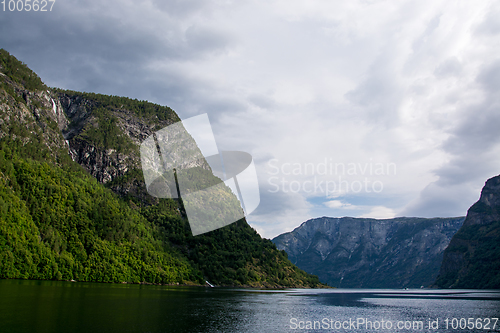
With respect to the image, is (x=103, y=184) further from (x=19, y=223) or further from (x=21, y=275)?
(x=21, y=275)

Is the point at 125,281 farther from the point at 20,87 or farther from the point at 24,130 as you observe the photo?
the point at 20,87

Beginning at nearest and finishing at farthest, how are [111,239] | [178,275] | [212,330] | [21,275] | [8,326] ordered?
[8,326], [212,330], [21,275], [111,239], [178,275]

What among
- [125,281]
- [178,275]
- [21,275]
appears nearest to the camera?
[21,275]

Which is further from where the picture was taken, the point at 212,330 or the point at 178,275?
the point at 178,275

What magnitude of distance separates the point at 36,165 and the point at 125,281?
66.9 meters

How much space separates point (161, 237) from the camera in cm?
18288

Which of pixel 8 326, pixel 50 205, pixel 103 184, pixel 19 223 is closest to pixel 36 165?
pixel 50 205

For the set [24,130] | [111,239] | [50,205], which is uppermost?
[24,130]

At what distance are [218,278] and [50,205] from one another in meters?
95.8

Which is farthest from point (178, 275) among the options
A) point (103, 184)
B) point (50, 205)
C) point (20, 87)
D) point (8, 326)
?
point (8, 326)

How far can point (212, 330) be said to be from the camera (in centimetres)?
2969

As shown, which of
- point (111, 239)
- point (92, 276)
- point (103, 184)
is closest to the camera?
point (92, 276)

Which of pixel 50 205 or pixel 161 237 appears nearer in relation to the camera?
pixel 50 205

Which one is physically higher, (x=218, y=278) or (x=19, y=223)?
(x=19, y=223)
